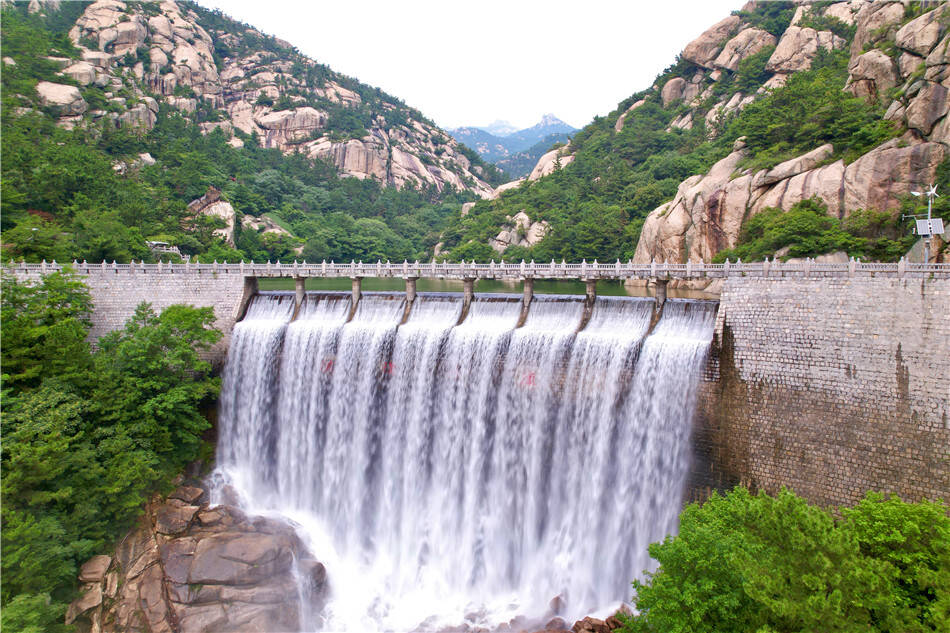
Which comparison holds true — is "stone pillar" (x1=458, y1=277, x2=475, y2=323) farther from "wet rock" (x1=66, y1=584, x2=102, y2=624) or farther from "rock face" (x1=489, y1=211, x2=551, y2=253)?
"rock face" (x1=489, y1=211, x2=551, y2=253)

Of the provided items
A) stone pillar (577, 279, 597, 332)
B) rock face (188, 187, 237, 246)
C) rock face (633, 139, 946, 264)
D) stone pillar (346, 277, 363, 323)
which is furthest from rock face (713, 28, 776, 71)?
rock face (188, 187, 237, 246)

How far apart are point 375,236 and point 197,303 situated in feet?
217

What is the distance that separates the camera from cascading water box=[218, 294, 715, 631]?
2200 centimetres

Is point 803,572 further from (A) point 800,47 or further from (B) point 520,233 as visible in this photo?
(A) point 800,47

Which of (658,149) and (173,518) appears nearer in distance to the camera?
(173,518)

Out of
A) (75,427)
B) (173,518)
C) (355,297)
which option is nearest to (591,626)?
(173,518)

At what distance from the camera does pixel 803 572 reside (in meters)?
11.4

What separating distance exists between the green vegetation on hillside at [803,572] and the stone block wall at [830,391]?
193 inches

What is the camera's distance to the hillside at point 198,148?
152ft

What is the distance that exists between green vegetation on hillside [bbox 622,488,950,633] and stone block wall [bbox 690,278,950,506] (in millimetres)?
4903

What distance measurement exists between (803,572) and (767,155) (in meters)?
42.7

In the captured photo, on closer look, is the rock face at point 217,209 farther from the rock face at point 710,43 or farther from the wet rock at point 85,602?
the rock face at point 710,43

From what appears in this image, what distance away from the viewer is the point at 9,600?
17172 millimetres

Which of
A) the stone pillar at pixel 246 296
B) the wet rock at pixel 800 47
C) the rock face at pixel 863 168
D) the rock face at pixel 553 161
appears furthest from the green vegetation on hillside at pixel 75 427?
the rock face at pixel 553 161
